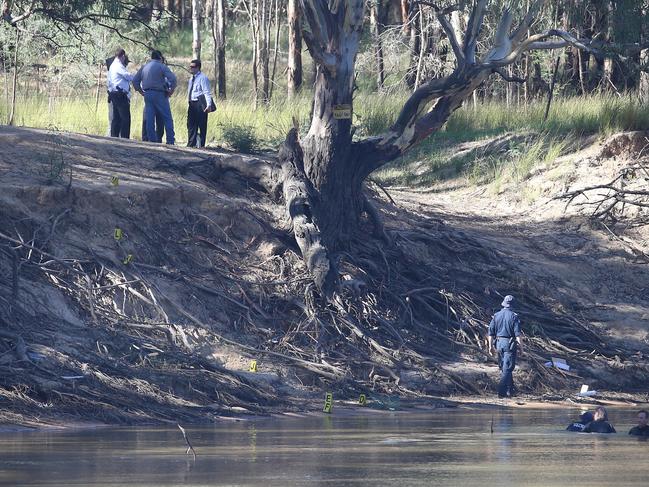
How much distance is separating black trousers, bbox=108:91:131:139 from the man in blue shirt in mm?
350

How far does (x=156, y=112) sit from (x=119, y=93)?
2.57ft

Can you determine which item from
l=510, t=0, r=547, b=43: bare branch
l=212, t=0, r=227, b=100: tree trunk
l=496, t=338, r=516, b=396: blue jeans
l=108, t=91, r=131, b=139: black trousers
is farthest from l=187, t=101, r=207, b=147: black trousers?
l=212, t=0, r=227, b=100: tree trunk

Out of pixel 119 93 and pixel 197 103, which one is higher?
pixel 119 93

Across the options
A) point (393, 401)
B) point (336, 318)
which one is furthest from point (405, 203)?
point (393, 401)

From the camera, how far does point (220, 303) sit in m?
19.0

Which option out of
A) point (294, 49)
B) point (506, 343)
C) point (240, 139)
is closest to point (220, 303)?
point (506, 343)

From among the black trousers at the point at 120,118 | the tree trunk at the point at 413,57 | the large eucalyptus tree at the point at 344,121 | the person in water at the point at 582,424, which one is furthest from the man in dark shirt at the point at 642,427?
the tree trunk at the point at 413,57

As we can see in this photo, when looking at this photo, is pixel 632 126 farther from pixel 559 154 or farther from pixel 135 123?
pixel 135 123

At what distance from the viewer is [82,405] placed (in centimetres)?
1491

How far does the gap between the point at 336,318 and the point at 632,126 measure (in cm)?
1100

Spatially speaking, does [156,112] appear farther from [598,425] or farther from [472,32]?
[598,425]

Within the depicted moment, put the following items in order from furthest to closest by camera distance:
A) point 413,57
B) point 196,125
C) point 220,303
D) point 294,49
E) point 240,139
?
point 413,57
point 294,49
point 240,139
point 196,125
point 220,303

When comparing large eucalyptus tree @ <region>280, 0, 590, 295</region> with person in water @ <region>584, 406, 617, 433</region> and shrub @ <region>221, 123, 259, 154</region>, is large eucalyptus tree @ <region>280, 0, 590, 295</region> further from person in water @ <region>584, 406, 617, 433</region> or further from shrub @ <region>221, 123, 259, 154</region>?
person in water @ <region>584, 406, 617, 433</region>

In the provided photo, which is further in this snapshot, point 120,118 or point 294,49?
point 294,49
